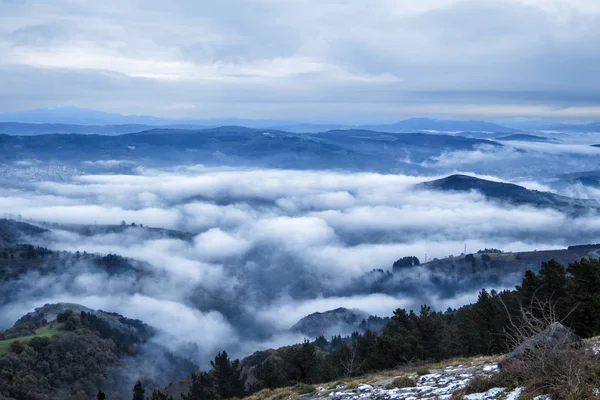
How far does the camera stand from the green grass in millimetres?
127156

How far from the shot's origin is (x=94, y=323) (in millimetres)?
174625

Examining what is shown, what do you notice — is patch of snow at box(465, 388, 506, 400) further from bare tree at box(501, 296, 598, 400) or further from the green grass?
the green grass

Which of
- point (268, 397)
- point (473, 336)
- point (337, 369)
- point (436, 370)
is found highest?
point (436, 370)

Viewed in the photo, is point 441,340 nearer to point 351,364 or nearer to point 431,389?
point 351,364

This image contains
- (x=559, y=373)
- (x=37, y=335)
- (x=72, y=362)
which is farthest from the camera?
(x=37, y=335)

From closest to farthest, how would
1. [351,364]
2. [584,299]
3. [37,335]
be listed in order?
[351,364] → [584,299] → [37,335]

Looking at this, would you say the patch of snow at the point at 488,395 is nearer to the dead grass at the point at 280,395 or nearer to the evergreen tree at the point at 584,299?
the dead grass at the point at 280,395

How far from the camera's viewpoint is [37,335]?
469 ft

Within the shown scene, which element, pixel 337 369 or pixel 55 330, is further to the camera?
pixel 55 330

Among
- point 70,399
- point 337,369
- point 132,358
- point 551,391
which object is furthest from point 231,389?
point 132,358

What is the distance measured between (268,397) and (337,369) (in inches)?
950

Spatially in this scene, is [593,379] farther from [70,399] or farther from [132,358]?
[132,358]

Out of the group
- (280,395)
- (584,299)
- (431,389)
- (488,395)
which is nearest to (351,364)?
(280,395)

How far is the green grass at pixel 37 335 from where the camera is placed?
127 meters
